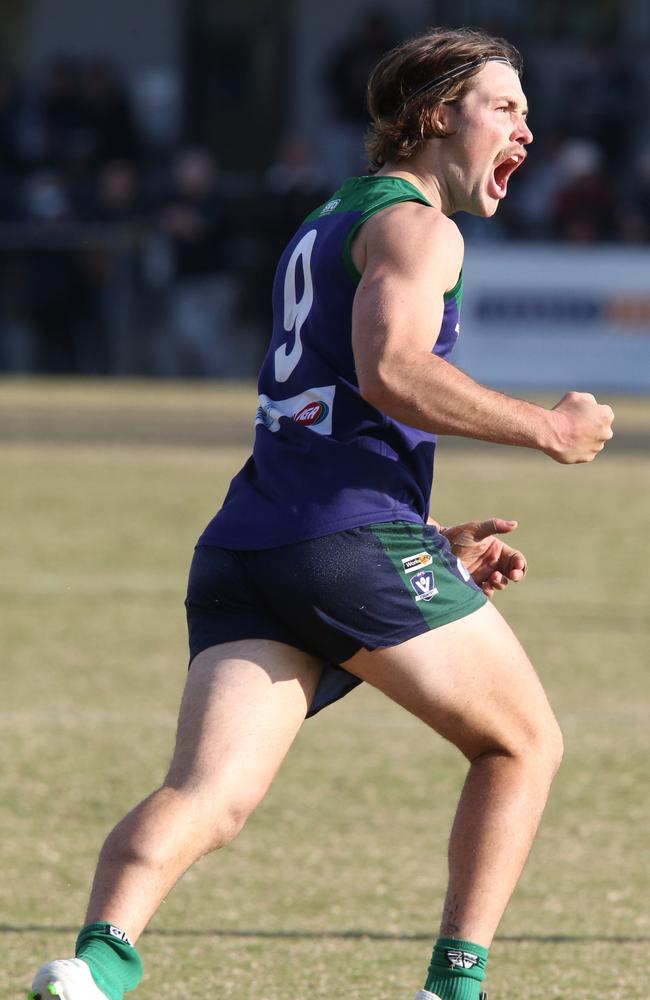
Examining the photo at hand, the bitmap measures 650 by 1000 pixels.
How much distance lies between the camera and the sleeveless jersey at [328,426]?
Result: 353cm

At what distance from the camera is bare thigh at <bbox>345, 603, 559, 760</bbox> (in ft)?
11.5

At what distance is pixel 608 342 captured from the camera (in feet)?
62.8

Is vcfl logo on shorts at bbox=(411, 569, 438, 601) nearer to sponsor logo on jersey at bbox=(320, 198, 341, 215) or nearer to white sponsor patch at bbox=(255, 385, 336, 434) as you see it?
white sponsor patch at bbox=(255, 385, 336, 434)

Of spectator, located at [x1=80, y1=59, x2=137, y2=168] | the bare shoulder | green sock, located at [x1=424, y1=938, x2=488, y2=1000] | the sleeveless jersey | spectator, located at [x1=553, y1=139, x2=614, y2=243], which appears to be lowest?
spectator, located at [x1=553, y1=139, x2=614, y2=243]

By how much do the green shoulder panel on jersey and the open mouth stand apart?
0.62 feet

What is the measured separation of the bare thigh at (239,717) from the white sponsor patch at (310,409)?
421 millimetres

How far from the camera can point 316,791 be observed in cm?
602

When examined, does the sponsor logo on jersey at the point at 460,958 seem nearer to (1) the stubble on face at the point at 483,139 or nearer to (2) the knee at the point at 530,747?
(2) the knee at the point at 530,747

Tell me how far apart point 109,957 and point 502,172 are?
66.3 inches

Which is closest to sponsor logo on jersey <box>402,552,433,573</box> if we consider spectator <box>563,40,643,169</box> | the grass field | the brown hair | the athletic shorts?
the athletic shorts

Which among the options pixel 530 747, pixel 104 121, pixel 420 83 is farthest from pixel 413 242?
pixel 104 121

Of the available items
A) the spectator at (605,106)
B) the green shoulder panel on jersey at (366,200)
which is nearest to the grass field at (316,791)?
the green shoulder panel on jersey at (366,200)

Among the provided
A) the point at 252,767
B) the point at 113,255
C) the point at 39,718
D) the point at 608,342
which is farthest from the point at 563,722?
the point at 113,255

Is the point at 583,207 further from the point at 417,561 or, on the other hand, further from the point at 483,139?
the point at 417,561
